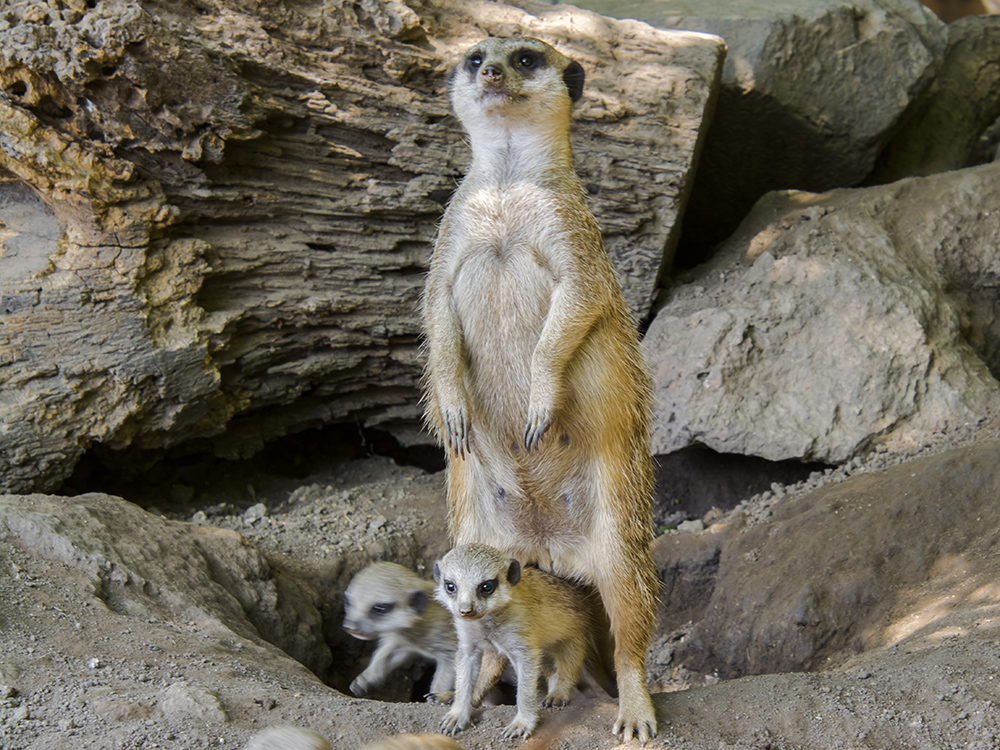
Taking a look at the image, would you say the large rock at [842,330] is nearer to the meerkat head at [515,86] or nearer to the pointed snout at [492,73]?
the meerkat head at [515,86]

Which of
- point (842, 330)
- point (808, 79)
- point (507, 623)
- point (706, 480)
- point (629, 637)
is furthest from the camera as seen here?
point (808, 79)

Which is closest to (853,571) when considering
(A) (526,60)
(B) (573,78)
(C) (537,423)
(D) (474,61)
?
(C) (537,423)

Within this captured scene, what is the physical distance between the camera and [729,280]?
495 cm

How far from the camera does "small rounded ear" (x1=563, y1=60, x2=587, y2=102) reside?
9.91ft

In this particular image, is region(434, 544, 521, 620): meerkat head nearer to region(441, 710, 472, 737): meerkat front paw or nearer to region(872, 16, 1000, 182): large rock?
region(441, 710, 472, 737): meerkat front paw

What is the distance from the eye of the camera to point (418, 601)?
3236 millimetres

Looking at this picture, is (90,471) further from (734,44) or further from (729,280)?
(734,44)

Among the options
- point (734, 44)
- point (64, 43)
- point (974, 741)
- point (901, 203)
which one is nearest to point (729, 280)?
point (901, 203)

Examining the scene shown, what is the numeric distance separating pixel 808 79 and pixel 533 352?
146 inches

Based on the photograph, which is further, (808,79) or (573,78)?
(808,79)

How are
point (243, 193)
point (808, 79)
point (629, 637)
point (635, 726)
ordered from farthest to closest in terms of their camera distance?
point (808, 79) → point (243, 193) → point (629, 637) → point (635, 726)

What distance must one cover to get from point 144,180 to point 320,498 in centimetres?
198

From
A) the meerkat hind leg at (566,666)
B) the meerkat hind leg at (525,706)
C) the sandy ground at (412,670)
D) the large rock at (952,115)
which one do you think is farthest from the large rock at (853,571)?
the large rock at (952,115)

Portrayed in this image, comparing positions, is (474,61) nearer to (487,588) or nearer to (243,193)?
(243,193)
